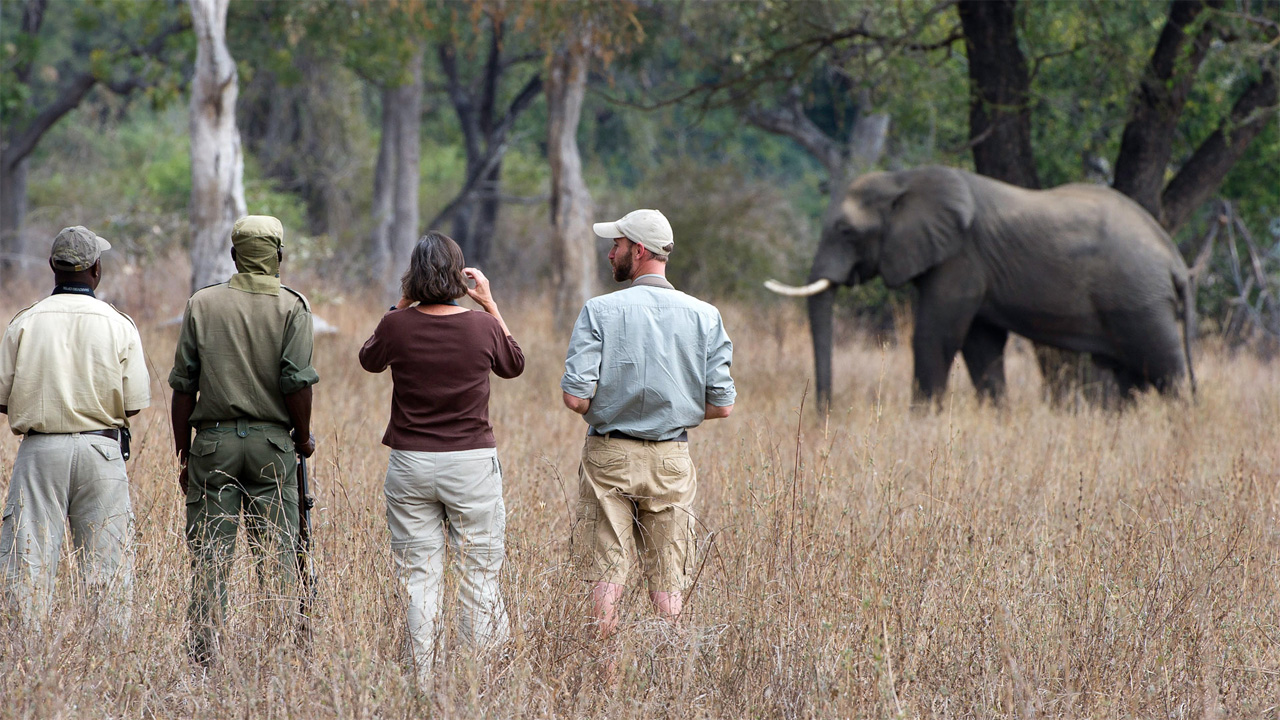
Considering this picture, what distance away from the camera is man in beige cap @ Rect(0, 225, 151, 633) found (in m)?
4.33

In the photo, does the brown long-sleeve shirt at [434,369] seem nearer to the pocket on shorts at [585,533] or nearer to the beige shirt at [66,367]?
the pocket on shorts at [585,533]

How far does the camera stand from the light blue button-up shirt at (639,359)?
4336 millimetres

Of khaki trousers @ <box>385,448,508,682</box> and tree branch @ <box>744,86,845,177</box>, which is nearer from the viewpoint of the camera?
khaki trousers @ <box>385,448,508,682</box>

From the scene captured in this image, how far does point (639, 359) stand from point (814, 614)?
1.11m

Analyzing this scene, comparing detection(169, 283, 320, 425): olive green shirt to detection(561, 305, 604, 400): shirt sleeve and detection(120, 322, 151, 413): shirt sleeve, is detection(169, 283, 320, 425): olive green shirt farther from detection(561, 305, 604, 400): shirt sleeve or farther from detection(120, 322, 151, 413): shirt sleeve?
detection(561, 305, 604, 400): shirt sleeve

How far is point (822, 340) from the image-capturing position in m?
10.6

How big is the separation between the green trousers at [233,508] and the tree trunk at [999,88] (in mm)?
8888

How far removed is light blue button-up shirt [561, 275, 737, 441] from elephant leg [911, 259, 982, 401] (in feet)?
20.5

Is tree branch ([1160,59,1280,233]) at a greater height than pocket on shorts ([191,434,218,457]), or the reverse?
tree branch ([1160,59,1280,233])

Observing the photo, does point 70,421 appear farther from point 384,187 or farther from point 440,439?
point 384,187

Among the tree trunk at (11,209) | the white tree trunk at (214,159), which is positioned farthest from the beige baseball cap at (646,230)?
the tree trunk at (11,209)

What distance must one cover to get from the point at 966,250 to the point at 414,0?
18.4 ft

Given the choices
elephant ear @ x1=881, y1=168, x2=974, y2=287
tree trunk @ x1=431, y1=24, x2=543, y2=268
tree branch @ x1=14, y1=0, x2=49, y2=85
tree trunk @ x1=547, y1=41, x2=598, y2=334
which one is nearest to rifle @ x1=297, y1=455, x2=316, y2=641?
elephant ear @ x1=881, y1=168, x2=974, y2=287

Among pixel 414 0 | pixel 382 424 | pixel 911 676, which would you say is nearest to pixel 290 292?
pixel 911 676
